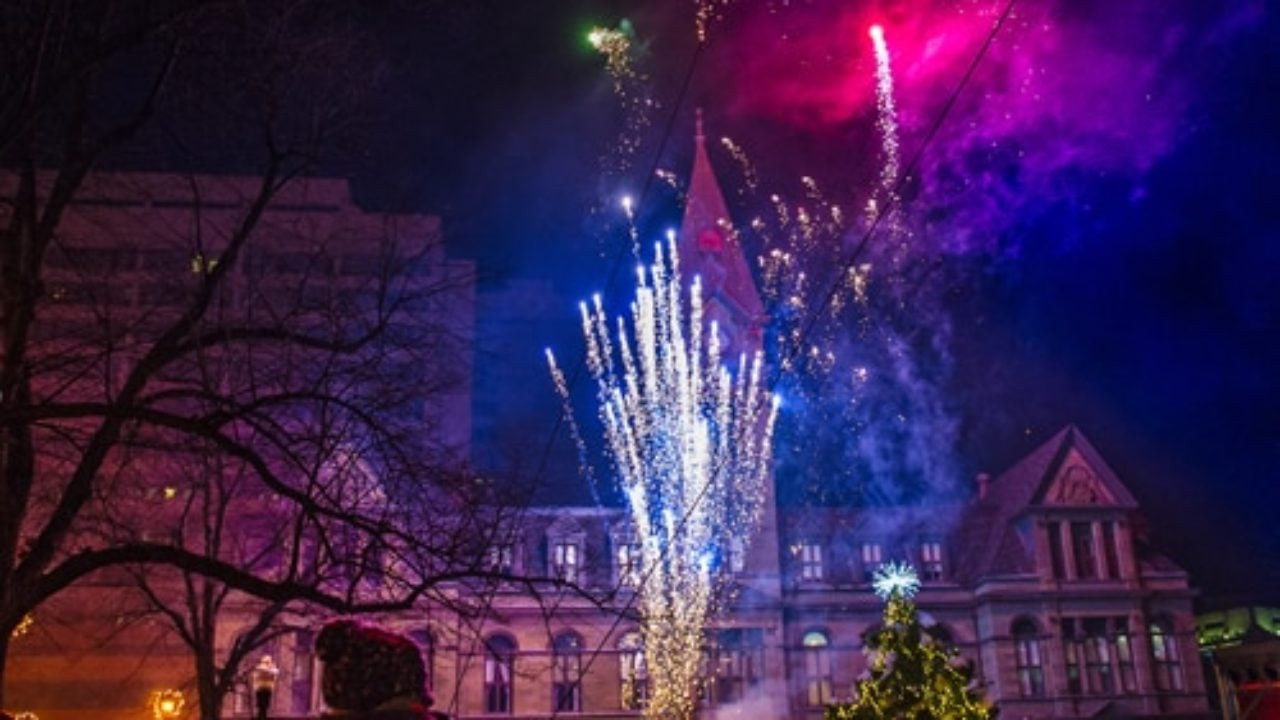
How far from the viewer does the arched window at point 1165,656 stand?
38.8m

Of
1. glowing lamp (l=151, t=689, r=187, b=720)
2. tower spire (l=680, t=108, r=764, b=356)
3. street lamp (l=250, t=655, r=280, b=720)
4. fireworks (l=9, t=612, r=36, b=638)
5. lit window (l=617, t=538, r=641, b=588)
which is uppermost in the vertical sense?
tower spire (l=680, t=108, r=764, b=356)

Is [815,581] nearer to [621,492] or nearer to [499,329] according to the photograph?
[621,492]

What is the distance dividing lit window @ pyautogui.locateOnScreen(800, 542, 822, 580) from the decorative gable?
29.2 ft

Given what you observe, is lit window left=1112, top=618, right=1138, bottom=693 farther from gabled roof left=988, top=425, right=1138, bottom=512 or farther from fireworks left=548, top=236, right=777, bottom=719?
fireworks left=548, top=236, right=777, bottom=719

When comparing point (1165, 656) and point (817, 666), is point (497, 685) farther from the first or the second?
point (1165, 656)

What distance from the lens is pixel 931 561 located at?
1640 inches

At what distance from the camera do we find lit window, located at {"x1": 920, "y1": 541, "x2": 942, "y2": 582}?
4119cm

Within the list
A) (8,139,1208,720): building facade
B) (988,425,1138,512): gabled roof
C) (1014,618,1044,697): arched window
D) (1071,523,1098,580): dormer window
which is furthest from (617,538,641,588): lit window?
(1071,523,1098,580): dormer window

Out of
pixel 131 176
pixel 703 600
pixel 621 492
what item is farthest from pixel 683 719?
pixel 131 176

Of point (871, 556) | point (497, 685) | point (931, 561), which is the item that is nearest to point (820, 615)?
point (871, 556)

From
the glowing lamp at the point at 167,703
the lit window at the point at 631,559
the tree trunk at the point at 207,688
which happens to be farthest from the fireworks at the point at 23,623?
the lit window at the point at 631,559

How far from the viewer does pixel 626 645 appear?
126 feet

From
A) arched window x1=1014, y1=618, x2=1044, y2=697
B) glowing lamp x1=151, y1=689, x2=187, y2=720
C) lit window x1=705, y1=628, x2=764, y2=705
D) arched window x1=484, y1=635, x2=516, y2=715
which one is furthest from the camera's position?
lit window x1=705, y1=628, x2=764, y2=705

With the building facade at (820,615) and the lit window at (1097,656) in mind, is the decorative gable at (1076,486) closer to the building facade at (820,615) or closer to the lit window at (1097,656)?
the building facade at (820,615)
